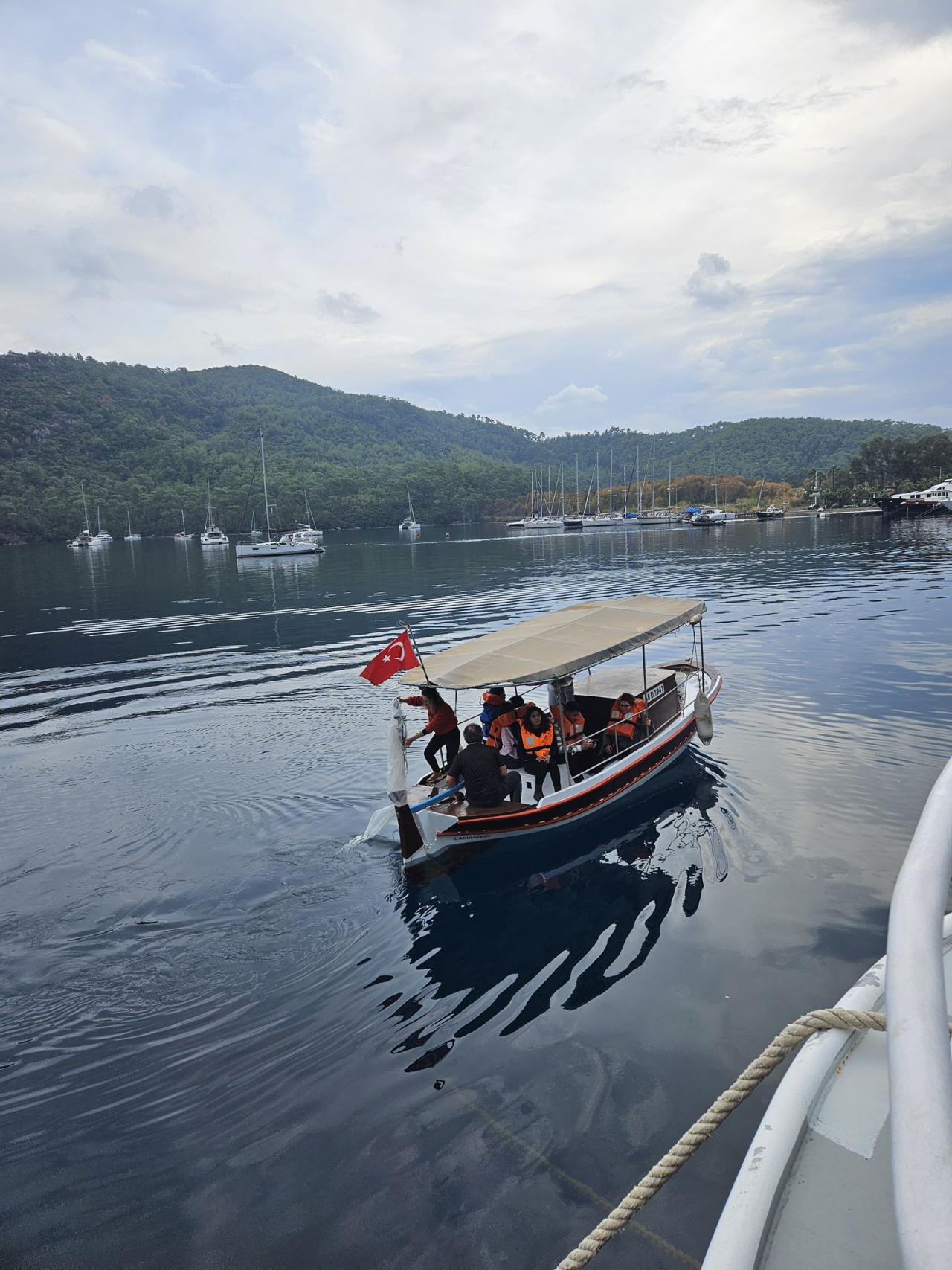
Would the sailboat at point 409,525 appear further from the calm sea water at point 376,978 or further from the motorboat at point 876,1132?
the motorboat at point 876,1132

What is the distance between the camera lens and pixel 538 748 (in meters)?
12.8

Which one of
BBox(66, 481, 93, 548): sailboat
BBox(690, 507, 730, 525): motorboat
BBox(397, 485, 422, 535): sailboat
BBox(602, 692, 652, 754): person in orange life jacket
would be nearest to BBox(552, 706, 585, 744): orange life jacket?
BBox(602, 692, 652, 754): person in orange life jacket

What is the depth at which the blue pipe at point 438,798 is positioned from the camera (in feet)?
38.2

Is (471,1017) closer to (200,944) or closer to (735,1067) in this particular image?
(735,1067)

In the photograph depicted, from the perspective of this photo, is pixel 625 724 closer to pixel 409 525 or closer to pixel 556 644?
pixel 556 644

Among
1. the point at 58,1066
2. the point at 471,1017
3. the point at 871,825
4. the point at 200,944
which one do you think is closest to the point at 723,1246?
the point at 471,1017

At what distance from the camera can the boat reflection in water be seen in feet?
27.6

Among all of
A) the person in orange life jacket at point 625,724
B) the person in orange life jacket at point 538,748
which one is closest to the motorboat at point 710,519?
the person in orange life jacket at point 625,724

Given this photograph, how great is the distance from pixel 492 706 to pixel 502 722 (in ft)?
1.11

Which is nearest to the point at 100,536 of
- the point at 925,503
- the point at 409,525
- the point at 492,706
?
the point at 409,525

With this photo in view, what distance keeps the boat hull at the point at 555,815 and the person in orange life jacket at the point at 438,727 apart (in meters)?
1.70

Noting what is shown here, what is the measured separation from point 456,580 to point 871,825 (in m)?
42.6

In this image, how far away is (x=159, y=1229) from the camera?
5949 mm

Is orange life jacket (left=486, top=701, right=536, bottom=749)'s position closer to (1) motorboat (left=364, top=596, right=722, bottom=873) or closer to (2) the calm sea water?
(1) motorboat (left=364, top=596, right=722, bottom=873)
